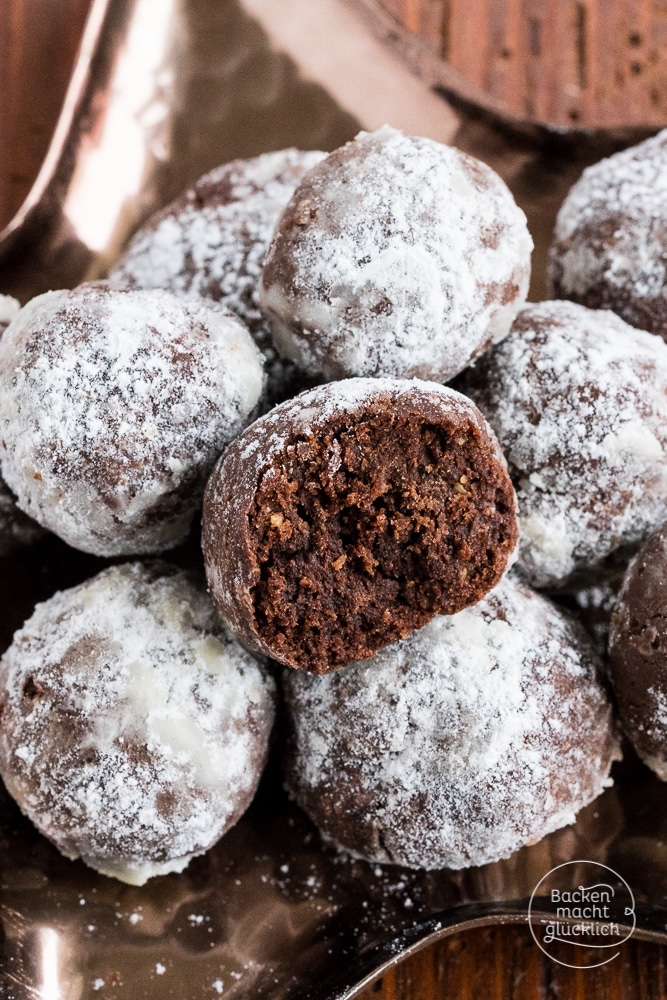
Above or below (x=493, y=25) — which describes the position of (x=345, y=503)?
above

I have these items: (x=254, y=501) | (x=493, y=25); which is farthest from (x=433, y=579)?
(x=493, y=25)

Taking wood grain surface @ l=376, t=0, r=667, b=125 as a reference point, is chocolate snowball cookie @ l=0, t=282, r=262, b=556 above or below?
above

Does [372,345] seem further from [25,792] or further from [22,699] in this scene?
[25,792]

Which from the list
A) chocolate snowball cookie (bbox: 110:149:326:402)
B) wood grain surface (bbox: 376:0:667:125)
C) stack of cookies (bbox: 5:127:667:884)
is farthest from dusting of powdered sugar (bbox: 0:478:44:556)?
wood grain surface (bbox: 376:0:667:125)

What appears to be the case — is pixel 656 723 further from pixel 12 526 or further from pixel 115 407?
pixel 12 526

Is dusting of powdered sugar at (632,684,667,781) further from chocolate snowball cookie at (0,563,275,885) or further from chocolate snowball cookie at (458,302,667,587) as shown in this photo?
chocolate snowball cookie at (0,563,275,885)

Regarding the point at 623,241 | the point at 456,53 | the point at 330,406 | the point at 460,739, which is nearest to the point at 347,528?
the point at 330,406
